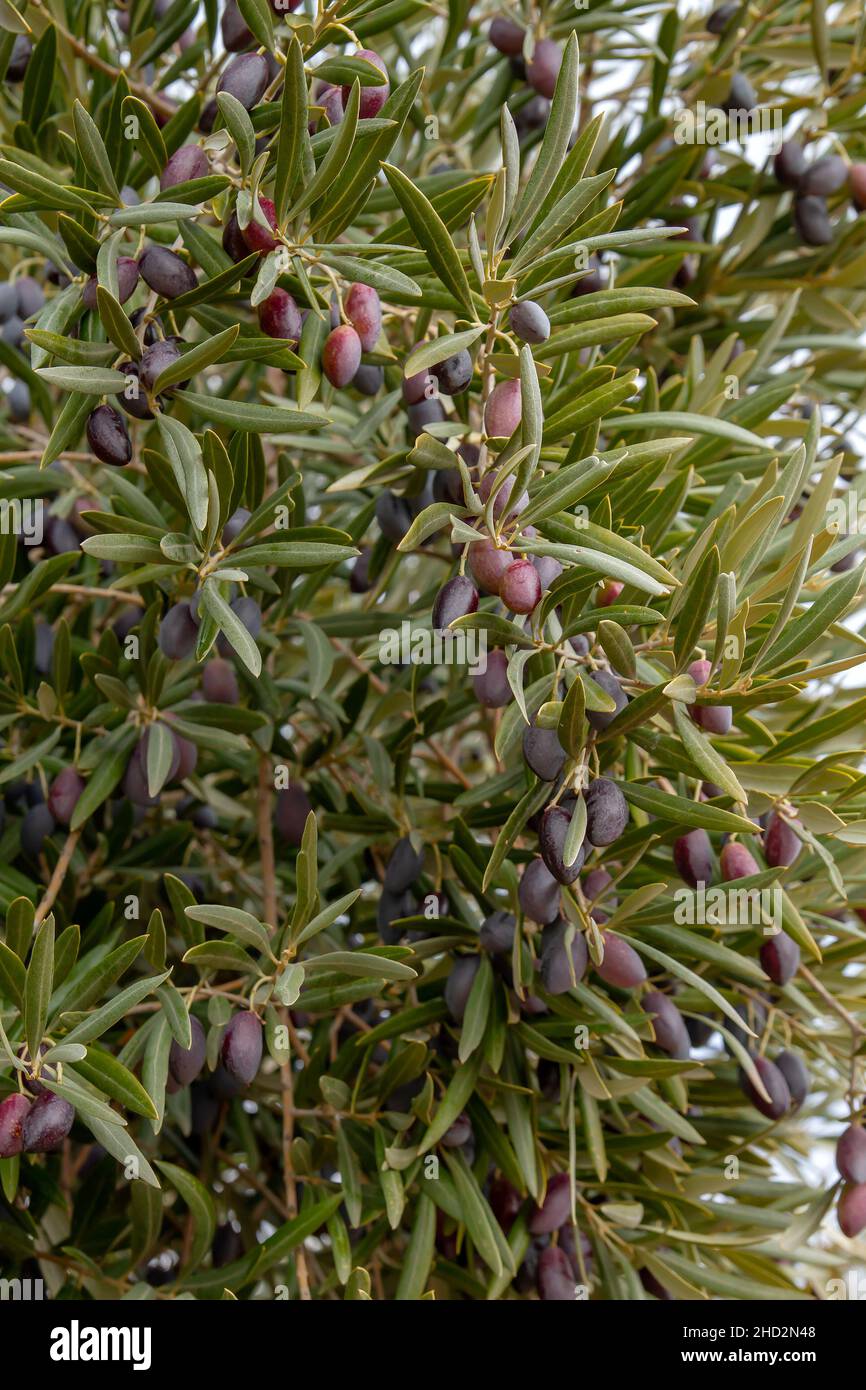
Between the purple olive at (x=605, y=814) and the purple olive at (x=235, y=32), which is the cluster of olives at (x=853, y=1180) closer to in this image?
the purple olive at (x=605, y=814)

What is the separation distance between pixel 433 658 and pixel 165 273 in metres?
0.32

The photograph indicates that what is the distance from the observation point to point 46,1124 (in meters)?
0.77

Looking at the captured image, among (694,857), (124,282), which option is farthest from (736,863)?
(124,282)

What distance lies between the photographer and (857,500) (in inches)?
42.7

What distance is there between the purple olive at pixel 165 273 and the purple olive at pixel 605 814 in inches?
16.7

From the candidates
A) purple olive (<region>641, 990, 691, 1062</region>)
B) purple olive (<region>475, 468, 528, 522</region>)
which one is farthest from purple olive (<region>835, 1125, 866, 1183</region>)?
purple olive (<region>475, 468, 528, 522</region>)

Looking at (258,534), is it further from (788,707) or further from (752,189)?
(752,189)

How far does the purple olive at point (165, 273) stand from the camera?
2.75 feet

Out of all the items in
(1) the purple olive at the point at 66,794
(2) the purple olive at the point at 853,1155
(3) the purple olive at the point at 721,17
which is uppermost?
(3) the purple olive at the point at 721,17

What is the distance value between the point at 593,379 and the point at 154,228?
33cm

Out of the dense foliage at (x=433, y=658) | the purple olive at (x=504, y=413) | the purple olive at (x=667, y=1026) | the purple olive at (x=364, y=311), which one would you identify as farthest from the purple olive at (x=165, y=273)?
the purple olive at (x=667, y=1026)

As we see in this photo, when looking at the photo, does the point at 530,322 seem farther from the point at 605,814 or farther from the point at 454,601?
the point at 605,814
